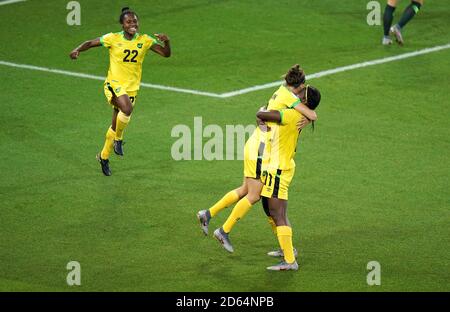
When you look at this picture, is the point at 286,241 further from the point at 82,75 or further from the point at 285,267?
the point at 82,75

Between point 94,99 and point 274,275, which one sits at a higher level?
point 94,99

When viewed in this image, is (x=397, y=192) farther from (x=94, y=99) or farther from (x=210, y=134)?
(x=94, y=99)

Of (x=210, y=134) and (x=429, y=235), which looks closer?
(x=429, y=235)

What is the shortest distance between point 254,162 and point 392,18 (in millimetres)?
9492

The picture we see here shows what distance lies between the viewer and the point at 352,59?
2097cm

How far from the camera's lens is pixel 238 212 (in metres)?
12.9

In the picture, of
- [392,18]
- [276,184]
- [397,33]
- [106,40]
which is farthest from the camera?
[397,33]

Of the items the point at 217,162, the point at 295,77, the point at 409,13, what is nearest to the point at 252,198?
the point at 295,77

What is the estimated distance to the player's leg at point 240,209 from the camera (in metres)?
12.9

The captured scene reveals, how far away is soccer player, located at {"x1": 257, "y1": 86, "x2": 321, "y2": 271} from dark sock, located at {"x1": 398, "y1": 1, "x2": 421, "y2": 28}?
9.44 meters

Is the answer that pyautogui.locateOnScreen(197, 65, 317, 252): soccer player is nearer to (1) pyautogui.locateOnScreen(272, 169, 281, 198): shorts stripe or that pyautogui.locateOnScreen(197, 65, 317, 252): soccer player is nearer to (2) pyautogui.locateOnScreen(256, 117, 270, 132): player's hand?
(2) pyautogui.locateOnScreen(256, 117, 270, 132): player's hand

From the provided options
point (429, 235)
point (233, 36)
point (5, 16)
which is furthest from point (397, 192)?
point (5, 16)
